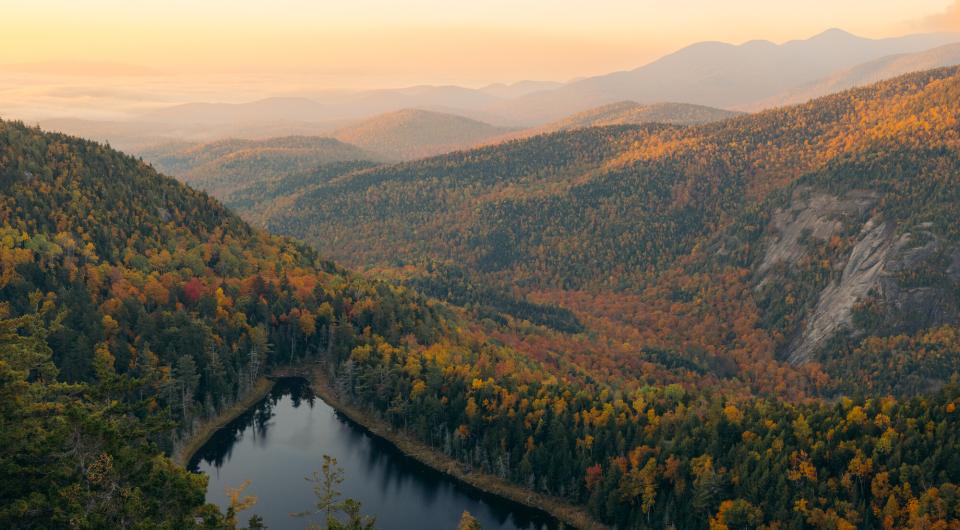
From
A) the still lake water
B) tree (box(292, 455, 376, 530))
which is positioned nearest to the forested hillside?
the still lake water

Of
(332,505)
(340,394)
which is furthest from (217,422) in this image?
(332,505)

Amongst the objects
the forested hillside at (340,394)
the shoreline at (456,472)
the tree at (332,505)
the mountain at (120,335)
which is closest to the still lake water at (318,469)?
the shoreline at (456,472)

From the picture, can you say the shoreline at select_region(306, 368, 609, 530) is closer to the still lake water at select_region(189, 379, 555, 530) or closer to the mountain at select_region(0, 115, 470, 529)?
the still lake water at select_region(189, 379, 555, 530)

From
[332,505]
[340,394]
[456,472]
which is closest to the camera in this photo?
[332,505]

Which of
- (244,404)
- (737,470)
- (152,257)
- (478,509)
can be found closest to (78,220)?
(152,257)

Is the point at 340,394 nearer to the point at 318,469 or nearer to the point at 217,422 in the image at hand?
the point at 217,422

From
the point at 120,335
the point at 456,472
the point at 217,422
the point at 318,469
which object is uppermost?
the point at 120,335

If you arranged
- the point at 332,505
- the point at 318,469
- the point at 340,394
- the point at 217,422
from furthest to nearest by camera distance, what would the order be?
the point at 340,394
the point at 217,422
the point at 318,469
the point at 332,505
